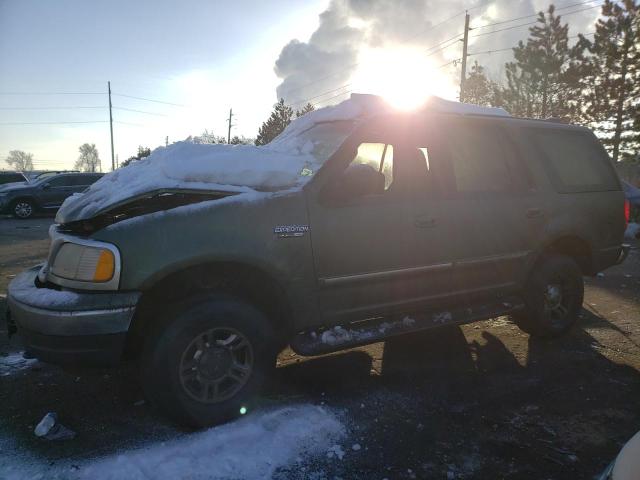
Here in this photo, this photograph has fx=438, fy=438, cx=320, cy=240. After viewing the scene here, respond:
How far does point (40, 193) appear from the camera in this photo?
16.2 meters

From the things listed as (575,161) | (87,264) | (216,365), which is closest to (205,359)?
(216,365)

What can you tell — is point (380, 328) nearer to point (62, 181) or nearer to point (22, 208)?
point (22, 208)

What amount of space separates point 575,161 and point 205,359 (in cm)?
397

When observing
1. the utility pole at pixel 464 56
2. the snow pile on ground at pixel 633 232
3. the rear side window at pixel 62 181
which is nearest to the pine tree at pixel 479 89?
the utility pole at pixel 464 56

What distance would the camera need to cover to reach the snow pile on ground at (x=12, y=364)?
352 centimetres

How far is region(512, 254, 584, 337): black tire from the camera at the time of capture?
4137 millimetres

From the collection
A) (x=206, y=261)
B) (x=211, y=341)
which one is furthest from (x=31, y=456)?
(x=206, y=261)

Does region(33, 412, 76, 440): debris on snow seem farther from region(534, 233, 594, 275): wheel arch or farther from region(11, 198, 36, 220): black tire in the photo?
region(11, 198, 36, 220): black tire

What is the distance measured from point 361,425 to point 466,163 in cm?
223

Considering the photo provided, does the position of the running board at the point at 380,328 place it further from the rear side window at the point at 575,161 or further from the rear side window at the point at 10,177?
the rear side window at the point at 10,177

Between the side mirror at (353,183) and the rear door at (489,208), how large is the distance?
86cm

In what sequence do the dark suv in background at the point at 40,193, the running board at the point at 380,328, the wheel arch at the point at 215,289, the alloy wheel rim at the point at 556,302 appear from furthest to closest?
1. the dark suv in background at the point at 40,193
2. the alloy wheel rim at the point at 556,302
3. the running board at the point at 380,328
4. the wheel arch at the point at 215,289

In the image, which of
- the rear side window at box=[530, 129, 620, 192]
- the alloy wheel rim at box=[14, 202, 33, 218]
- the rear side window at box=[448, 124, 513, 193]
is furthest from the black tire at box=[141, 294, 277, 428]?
the alloy wheel rim at box=[14, 202, 33, 218]

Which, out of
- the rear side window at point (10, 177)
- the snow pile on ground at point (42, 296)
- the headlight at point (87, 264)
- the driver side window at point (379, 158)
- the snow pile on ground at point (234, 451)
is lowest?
the snow pile on ground at point (234, 451)
